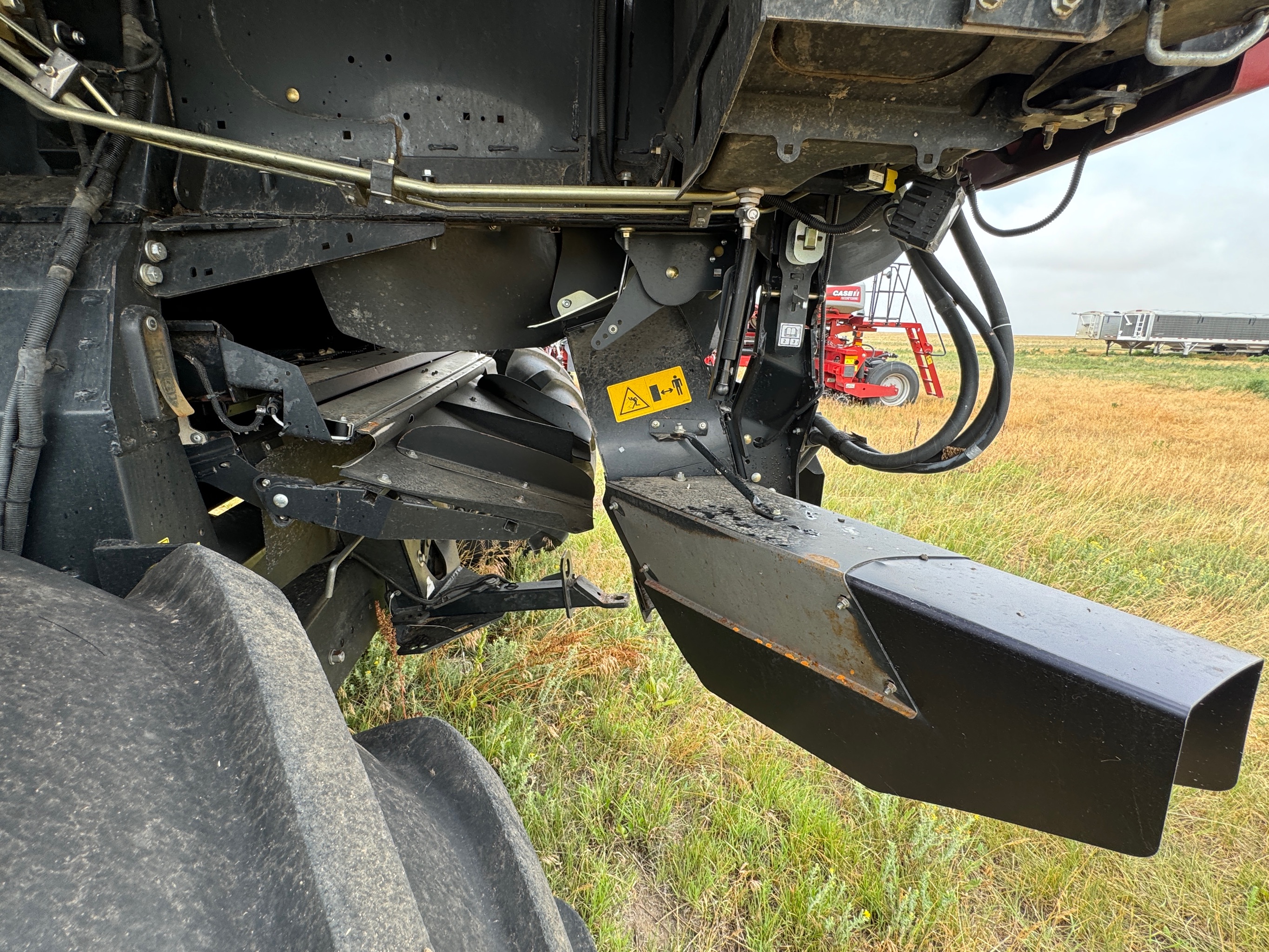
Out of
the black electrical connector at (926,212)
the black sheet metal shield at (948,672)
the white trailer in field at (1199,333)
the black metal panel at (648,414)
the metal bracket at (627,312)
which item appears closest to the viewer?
the black sheet metal shield at (948,672)

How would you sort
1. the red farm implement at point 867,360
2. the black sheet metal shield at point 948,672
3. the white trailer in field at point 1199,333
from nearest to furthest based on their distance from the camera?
the black sheet metal shield at point 948,672
the red farm implement at point 867,360
the white trailer in field at point 1199,333

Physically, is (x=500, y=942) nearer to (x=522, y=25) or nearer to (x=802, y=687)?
(x=802, y=687)

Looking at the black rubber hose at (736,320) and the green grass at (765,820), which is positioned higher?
the black rubber hose at (736,320)

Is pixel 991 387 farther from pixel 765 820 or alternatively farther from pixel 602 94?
pixel 765 820

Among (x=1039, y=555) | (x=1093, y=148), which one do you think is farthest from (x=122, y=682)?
(x=1039, y=555)

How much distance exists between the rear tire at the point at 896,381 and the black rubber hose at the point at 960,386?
32.2 feet

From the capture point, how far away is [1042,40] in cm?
105

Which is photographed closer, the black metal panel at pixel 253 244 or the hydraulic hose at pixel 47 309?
the hydraulic hose at pixel 47 309

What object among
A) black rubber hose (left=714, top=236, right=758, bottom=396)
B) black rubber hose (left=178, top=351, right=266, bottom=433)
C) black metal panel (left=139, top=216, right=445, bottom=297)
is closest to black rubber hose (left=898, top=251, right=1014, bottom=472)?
black rubber hose (left=714, top=236, right=758, bottom=396)

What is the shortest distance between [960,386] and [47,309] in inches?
81.1

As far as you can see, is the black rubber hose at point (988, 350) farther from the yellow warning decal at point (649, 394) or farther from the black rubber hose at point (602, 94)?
the black rubber hose at point (602, 94)

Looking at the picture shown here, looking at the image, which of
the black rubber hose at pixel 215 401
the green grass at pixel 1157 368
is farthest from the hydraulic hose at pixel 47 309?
the green grass at pixel 1157 368

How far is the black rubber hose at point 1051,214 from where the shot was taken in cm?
153

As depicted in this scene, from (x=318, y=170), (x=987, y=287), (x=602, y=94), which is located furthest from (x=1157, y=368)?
(x=318, y=170)
